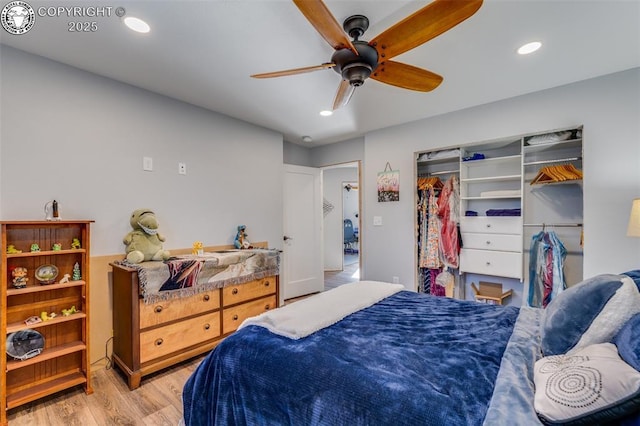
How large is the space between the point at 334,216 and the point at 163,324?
16.6 feet

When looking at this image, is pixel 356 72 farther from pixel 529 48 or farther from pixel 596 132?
pixel 596 132

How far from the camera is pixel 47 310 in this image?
214cm

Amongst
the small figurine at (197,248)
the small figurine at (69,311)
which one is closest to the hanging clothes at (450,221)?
the small figurine at (197,248)

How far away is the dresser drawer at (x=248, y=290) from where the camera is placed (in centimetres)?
270

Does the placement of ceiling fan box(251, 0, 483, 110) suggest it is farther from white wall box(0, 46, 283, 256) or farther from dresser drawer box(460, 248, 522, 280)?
dresser drawer box(460, 248, 522, 280)

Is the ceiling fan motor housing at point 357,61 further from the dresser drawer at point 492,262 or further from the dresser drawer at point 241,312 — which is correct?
the dresser drawer at point 492,262

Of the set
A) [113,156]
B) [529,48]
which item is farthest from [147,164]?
[529,48]

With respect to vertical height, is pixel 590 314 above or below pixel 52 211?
below

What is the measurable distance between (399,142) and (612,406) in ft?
11.1

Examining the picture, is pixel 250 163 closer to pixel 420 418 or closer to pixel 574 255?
pixel 420 418

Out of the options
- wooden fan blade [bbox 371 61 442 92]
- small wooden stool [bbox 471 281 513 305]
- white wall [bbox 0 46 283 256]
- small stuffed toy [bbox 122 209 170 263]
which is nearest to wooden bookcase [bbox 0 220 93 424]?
white wall [bbox 0 46 283 256]

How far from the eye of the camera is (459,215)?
3.32 metres

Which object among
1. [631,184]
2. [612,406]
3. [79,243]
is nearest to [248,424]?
[612,406]

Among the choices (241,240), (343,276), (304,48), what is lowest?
(343,276)
